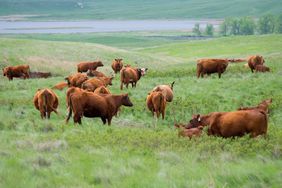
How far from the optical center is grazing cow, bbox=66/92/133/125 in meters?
16.5

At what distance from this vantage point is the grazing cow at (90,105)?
54.0 feet

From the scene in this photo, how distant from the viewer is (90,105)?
54.9ft

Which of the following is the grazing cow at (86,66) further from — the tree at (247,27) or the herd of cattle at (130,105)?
the tree at (247,27)

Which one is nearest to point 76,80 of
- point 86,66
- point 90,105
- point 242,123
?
point 90,105

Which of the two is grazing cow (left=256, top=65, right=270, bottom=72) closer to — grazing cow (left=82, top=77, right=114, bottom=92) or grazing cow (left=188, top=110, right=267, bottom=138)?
grazing cow (left=82, top=77, right=114, bottom=92)

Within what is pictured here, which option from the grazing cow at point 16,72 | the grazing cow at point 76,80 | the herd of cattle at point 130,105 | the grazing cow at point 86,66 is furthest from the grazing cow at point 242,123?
the grazing cow at point 86,66

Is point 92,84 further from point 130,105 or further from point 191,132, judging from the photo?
point 191,132

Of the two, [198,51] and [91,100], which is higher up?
[91,100]

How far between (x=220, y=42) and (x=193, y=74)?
179 ft

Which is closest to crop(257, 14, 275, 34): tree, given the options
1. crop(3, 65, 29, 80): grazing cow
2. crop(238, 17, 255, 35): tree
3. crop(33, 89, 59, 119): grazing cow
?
crop(238, 17, 255, 35): tree

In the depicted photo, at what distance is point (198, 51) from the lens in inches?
3113

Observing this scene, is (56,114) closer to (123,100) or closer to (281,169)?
(123,100)

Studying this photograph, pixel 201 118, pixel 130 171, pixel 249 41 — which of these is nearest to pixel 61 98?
pixel 201 118

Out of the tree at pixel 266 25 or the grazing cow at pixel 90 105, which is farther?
the tree at pixel 266 25
